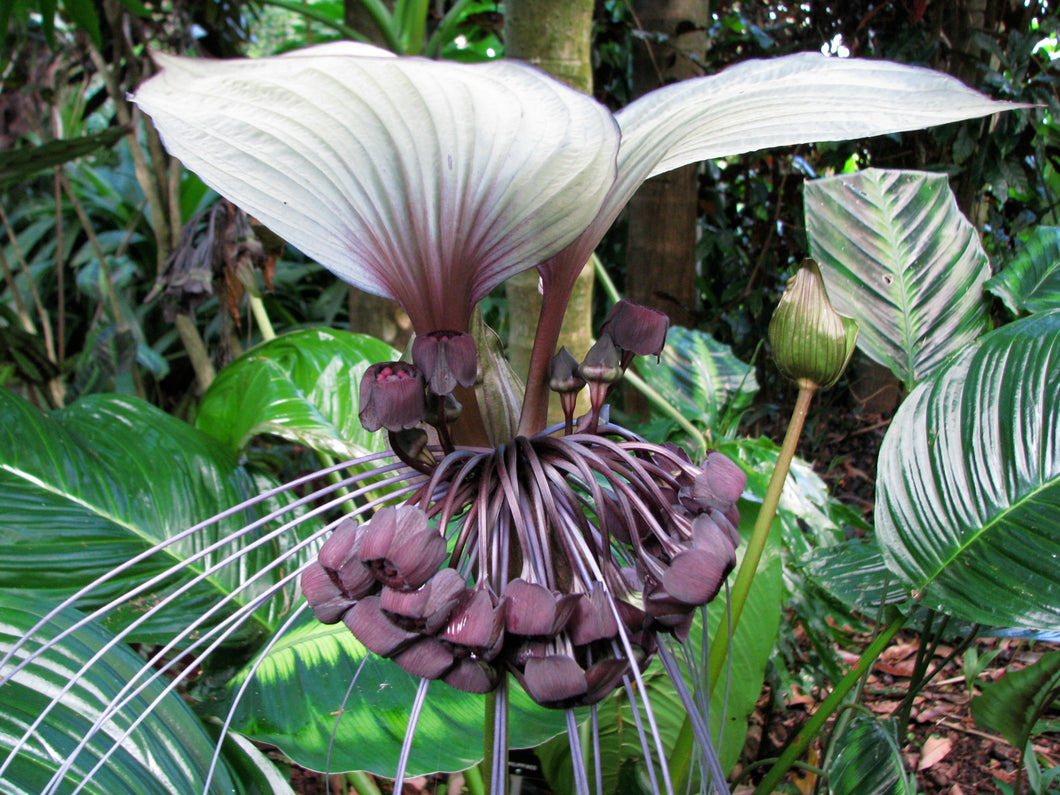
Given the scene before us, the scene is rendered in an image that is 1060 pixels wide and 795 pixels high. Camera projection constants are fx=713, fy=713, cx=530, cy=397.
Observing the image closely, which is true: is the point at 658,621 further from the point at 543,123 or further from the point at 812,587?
the point at 812,587

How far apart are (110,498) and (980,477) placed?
0.97 metres

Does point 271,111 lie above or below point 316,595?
above

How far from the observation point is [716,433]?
1.28 m

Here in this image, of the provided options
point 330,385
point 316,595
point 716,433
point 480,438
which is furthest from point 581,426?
point 716,433

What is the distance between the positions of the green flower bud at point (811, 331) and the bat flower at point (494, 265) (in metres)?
0.17

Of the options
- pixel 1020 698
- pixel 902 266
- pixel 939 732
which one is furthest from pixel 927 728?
pixel 902 266

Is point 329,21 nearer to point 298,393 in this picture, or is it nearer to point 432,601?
point 298,393

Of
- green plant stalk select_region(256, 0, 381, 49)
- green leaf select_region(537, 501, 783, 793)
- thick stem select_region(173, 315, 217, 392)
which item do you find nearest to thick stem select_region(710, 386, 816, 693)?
green leaf select_region(537, 501, 783, 793)

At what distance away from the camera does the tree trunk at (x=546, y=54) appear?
3.30ft

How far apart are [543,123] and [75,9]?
1.86 metres

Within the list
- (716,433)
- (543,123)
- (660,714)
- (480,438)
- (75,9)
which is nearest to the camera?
(543,123)

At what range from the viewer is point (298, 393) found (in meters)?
1.08

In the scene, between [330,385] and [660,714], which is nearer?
[660,714]

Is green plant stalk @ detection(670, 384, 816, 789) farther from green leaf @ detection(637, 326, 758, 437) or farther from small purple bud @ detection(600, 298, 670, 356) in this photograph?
green leaf @ detection(637, 326, 758, 437)
